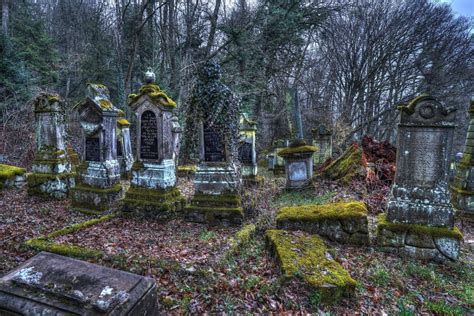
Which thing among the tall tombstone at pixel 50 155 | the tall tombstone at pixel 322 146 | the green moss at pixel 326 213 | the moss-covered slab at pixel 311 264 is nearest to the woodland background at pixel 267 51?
the tall tombstone at pixel 322 146

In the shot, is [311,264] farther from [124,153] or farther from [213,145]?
[124,153]

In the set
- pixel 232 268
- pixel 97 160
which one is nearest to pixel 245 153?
pixel 97 160

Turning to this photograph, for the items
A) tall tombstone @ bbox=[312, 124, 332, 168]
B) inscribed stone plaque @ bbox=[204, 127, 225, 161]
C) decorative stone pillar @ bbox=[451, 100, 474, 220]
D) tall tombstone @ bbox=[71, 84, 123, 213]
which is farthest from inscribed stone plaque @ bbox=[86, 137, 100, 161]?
tall tombstone @ bbox=[312, 124, 332, 168]

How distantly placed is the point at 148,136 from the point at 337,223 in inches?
187

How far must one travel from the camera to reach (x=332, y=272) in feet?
10.5

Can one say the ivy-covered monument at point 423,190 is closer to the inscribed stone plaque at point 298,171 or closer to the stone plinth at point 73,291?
the stone plinth at point 73,291

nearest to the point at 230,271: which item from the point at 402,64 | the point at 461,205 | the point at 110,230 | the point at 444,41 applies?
the point at 110,230

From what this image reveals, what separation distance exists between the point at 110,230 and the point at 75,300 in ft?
11.6

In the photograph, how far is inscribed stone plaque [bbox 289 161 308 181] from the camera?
9172 mm

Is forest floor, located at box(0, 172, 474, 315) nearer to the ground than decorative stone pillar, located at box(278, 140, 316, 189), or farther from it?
A: nearer to the ground

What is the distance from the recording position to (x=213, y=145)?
621cm

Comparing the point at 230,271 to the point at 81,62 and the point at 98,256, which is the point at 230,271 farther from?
the point at 81,62

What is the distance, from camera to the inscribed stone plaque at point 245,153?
1052 centimetres

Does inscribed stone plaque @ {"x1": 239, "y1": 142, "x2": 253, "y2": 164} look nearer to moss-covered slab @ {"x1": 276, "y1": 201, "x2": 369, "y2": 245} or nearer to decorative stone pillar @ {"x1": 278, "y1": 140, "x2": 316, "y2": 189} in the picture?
decorative stone pillar @ {"x1": 278, "y1": 140, "x2": 316, "y2": 189}
